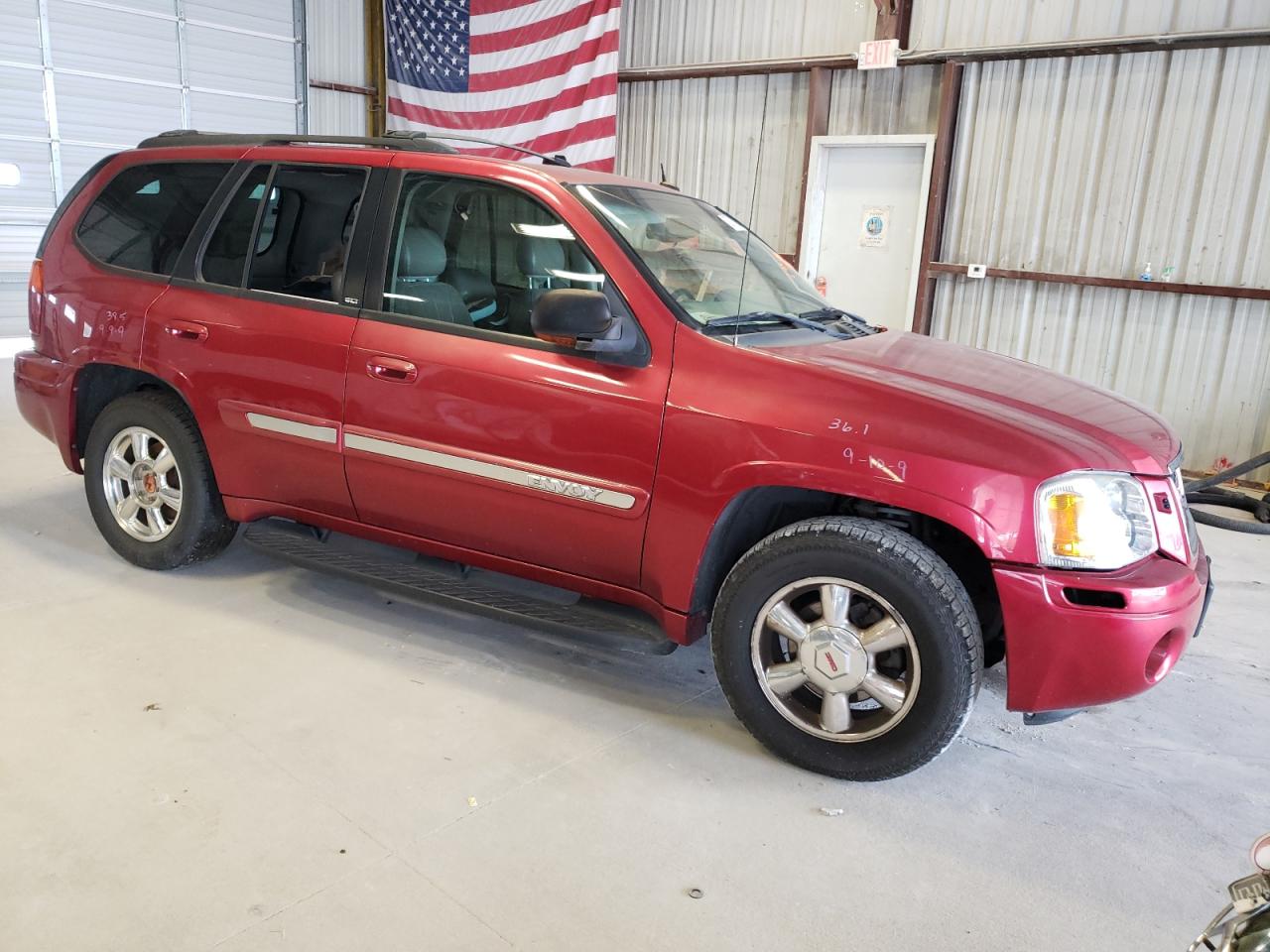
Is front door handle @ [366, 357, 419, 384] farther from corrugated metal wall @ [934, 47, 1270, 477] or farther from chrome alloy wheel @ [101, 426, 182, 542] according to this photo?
corrugated metal wall @ [934, 47, 1270, 477]

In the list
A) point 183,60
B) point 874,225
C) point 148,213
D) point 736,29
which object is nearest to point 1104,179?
point 874,225

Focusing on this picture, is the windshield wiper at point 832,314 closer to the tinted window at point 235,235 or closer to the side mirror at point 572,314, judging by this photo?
the side mirror at point 572,314

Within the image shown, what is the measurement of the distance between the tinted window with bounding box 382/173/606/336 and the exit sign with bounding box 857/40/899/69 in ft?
19.5

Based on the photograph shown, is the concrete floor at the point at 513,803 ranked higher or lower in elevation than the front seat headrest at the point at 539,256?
lower

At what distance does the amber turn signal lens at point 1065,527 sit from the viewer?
7.95ft

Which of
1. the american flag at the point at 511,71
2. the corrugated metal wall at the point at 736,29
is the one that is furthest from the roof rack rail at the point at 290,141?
the american flag at the point at 511,71

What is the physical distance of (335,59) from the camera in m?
11.8

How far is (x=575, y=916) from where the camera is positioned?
84.0 inches

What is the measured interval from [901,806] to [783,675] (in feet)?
1.56

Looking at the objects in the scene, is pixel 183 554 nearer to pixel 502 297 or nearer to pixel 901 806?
pixel 502 297

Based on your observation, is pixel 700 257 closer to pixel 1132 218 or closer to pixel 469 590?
pixel 469 590

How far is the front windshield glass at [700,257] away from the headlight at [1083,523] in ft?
3.64

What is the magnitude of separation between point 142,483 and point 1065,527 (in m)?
3.44

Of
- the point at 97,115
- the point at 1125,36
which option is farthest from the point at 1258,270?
the point at 97,115
